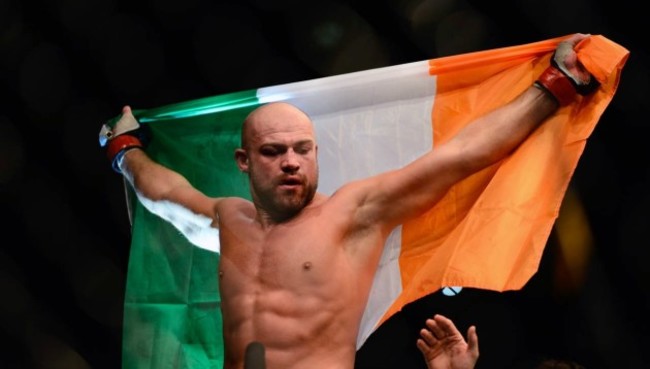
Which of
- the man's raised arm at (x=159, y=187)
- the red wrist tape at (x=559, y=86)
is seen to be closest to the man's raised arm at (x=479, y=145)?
the red wrist tape at (x=559, y=86)

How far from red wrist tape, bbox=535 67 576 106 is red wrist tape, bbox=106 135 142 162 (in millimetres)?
1126

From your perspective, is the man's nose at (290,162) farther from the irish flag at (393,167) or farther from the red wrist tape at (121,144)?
the red wrist tape at (121,144)

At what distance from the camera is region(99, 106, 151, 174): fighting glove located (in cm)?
253

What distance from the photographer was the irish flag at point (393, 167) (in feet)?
6.48

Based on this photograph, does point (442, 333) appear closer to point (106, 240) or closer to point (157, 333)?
point (157, 333)

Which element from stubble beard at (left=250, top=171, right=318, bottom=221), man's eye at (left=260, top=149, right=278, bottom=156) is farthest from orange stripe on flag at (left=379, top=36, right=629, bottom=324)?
man's eye at (left=260, top=149, right=278, bottom=156)

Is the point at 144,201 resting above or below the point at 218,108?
below

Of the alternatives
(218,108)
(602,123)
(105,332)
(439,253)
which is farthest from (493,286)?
(105,332)

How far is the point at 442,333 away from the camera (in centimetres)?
179

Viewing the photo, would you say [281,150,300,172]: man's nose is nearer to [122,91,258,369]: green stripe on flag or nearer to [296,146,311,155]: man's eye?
[296,146,311,155]: man's eye

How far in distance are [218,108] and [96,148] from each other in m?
0.65

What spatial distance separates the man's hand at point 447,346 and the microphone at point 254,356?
1.31 feet

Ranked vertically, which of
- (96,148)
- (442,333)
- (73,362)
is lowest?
(442,333)

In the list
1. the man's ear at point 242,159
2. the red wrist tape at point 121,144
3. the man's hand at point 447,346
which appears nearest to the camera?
the man's hand at point 447,346
